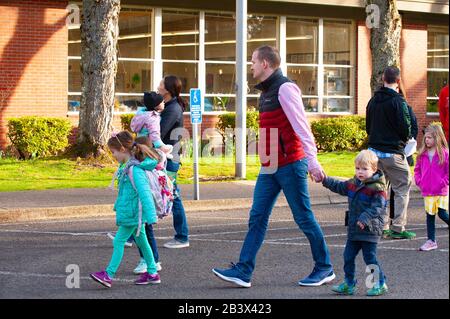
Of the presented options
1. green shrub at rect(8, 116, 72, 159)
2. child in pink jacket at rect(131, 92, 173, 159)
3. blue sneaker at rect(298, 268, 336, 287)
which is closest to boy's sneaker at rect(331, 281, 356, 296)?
blue sneaker at rect(298, 268, 336, 287)

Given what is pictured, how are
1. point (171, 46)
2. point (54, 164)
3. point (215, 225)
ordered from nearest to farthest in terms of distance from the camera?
point (215, 225) → point (54, 164) → point (171, 46)

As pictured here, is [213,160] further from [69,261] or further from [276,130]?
[276,130]

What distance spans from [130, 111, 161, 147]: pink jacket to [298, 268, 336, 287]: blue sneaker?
7.62 feet

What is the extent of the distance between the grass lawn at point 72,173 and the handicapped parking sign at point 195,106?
302cm

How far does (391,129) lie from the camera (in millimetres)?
11430

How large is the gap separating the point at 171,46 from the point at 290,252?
54.0ft

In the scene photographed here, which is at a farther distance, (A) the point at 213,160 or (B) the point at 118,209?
(A) the point at 213,160

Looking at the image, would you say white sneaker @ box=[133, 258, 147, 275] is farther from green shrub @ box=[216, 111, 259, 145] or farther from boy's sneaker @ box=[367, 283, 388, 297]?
green shrub @ box=[216, 111, 259, 145]

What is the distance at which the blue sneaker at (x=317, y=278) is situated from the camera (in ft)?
28.8

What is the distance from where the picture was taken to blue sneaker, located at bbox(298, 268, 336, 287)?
8.77 m

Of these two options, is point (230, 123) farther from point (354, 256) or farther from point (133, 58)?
point (354, 256)

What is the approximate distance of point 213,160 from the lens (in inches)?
925

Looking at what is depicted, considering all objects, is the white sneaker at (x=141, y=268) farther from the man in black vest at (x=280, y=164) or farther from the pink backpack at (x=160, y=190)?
the man in black vest at (x=280, y=164)

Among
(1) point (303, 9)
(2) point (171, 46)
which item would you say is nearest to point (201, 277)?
(2) point (171, 46)
